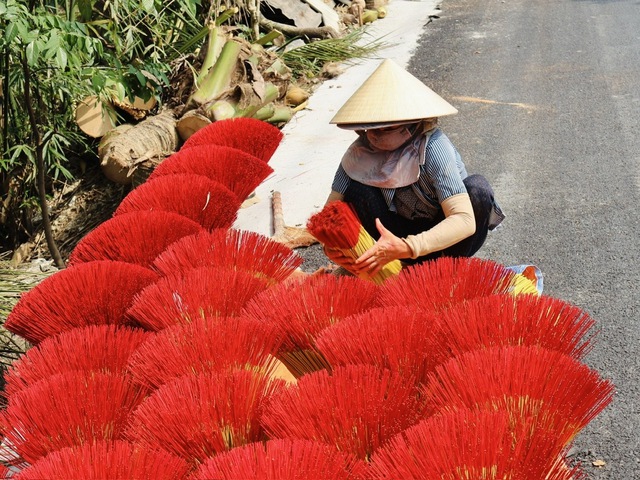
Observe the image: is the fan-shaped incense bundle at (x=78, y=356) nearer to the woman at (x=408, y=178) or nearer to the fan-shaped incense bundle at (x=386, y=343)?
the fan-shaped incense bundle at (x=386, y=343)

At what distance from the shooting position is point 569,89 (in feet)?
18.8

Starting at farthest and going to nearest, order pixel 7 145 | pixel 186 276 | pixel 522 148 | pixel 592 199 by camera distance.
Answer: pixel 522 148 → pixel 7 145 → pixel 592 199 → pixel 186 276

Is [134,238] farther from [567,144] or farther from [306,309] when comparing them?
[567,144]

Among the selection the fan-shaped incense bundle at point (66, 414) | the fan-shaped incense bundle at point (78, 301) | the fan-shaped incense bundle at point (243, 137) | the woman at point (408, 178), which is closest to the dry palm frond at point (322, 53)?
the fan-shaped incense bundle at point (243, 137)

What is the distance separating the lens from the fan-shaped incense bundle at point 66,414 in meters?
1.48

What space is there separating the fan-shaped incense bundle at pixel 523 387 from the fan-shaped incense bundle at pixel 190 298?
605 mm

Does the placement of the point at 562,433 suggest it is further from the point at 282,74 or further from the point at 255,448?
the point at 282,74

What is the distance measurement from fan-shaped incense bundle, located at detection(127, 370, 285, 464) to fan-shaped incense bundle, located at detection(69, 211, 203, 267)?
0.92m

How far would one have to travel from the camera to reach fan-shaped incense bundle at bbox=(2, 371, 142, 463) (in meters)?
1.48

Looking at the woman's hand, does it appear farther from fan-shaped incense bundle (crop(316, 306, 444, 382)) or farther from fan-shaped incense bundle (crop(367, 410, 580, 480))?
fan-shaped incense bundle (crop(367, 410, 580, 480))

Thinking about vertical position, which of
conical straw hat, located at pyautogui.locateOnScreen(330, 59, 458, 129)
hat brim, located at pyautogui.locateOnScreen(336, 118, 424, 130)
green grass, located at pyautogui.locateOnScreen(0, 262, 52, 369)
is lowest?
green grass, located at pyautogui.locateOnScreen(0, 262, 52, 369)

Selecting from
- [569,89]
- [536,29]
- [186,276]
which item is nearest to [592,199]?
[569,89]

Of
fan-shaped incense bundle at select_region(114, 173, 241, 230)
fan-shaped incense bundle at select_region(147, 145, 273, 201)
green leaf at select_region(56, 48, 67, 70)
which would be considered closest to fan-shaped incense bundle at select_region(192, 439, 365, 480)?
fan-shaped incense bundle at select_region(114, 173, 241, 230)

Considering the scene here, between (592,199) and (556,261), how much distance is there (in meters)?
0.74
